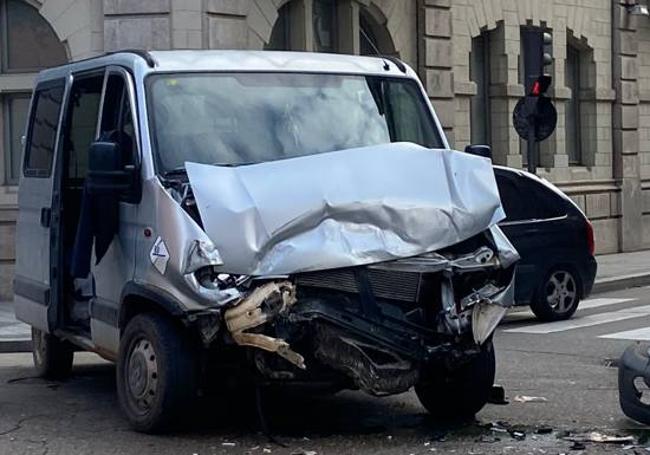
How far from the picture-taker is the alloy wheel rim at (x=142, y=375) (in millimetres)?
7840

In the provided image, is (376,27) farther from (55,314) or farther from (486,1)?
(55,314)

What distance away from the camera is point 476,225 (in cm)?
789

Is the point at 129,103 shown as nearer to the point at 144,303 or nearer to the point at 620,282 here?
the point at 144,303

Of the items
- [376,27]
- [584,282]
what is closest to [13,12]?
[376,27]

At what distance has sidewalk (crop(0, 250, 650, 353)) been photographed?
44.8ft

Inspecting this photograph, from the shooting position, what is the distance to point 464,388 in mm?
8328

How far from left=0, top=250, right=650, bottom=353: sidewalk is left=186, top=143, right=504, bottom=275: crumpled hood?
21.3 feet

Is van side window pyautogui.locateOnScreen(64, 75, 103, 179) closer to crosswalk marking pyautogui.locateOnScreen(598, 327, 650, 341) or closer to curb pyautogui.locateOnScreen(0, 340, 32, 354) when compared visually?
curb pyautogui.locateOnScreen(0, 340, 32, 354)

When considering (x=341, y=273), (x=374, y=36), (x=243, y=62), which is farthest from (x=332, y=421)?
(x=374, y=36)

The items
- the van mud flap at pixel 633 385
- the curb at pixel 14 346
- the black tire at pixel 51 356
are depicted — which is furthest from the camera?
the curb at pixel 14 346

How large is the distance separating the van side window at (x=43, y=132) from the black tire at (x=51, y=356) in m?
1.34

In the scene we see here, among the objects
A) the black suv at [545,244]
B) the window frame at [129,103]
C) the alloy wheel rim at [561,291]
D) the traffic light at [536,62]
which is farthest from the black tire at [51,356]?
the traffic light at [536,62]

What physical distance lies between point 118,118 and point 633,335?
21.7 feet

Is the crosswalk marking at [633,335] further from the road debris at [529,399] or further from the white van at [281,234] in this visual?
the white van at [281,234]
